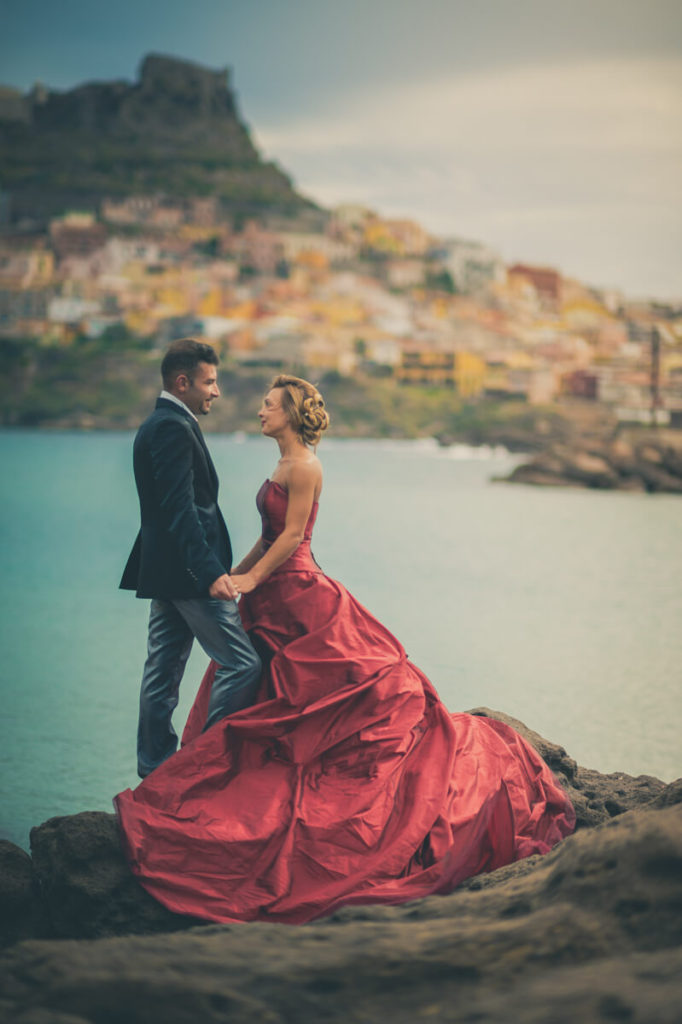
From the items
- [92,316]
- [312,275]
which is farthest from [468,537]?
[312,275]

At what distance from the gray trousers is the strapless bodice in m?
0.20

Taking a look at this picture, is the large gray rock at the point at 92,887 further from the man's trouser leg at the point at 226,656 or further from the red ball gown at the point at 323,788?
the man's trouser leg at the point at 226,656

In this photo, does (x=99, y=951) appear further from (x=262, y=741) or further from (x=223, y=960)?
(x=262, y=741)

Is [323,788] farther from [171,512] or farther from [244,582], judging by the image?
[171,512]

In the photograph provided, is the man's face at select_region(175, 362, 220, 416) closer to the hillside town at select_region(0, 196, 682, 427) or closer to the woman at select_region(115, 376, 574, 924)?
the woman at select_region(115, 376, 574, 924)

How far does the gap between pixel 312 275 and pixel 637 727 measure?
109 metres

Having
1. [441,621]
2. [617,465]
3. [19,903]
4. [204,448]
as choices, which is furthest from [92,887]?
[617,465]

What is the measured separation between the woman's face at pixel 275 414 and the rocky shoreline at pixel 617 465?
98.0 ft

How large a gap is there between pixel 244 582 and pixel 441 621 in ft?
25.1

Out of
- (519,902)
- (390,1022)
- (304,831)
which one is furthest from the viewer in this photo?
(304,831)

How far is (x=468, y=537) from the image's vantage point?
65.1 feet

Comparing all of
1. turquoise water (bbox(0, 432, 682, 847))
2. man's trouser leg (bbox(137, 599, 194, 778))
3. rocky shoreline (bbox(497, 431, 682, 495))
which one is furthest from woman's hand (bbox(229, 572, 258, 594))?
rocky shoreline (bbox(497, 431, 682, 495))

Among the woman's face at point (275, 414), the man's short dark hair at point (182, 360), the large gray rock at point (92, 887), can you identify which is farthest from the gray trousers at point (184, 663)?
the man's short dark hair at point (182, 360)

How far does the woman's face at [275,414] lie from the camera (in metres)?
2.86
